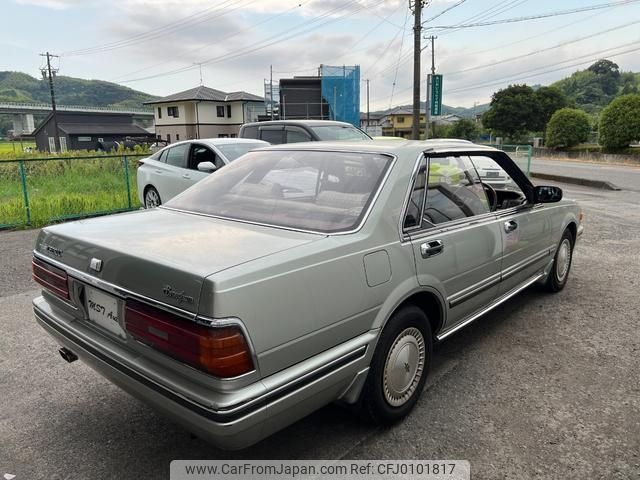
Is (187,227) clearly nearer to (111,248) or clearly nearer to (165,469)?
(111,248)

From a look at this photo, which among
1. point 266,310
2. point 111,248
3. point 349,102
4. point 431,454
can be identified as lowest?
point 431,454

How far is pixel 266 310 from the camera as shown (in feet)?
6.20

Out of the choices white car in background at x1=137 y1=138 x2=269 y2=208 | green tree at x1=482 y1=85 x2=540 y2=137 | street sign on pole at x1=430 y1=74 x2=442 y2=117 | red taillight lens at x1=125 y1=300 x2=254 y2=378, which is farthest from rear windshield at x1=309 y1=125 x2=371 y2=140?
green tree at x1=482 y1=85 x2=540 y2=137

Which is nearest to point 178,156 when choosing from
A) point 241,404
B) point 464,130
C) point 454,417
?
point 454,417

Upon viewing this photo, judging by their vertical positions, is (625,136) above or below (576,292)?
above

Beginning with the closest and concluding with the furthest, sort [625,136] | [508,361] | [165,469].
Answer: [165,469], [508,361], [625,136]

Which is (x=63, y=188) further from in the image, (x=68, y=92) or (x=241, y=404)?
(x=68, y=92)

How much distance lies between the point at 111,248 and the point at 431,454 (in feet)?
6.26

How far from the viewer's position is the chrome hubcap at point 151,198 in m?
9.24

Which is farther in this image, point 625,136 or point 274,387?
point 625,136

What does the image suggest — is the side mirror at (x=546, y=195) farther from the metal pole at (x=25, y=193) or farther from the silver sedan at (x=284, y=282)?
the metal pole at (x=25, y=193)

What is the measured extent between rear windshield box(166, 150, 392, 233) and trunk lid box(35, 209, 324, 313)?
17cm

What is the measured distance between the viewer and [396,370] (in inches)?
103

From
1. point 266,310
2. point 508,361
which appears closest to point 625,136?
point 508,361
